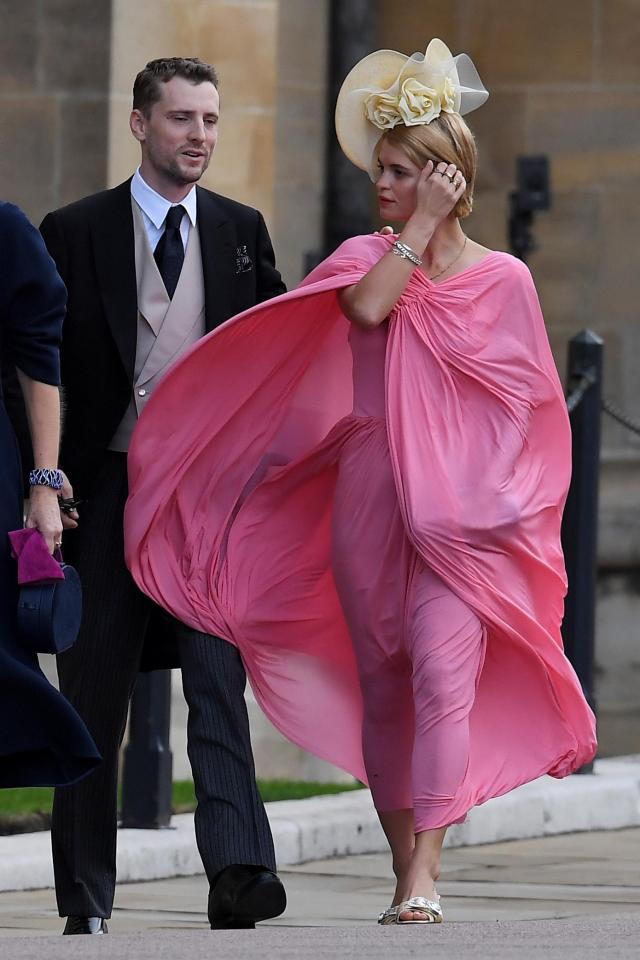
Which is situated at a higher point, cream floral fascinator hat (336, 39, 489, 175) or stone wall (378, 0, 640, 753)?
cream floral fascinator hat (336, 39, 489, 175)

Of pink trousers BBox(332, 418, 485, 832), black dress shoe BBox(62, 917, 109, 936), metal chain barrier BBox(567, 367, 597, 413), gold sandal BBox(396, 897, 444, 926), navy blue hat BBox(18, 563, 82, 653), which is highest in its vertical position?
navy blue hat BBox(18, 563, 82, 653)

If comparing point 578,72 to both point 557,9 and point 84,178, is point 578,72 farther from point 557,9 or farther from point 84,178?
point 84,178

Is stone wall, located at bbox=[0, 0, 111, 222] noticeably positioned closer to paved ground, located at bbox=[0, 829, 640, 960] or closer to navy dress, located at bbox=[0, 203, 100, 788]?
paved ground, located at bbox=[0, 829, 640, 960]

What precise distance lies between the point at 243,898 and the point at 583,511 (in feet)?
13.1

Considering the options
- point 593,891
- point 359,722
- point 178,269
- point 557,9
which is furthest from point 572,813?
point 557,9

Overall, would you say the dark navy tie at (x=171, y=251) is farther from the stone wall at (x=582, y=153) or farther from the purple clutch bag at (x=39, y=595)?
the stone wall at (x=582, y=153)

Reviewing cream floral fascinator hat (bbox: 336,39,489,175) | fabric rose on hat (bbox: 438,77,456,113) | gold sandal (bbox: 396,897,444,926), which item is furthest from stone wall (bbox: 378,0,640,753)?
gold sandal (bbox: 396,897,444,926)

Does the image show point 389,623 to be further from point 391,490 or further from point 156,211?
point 156,211

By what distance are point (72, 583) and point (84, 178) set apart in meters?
4.81

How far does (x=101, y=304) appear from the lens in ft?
18.9

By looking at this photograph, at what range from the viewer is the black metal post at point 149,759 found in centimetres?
762

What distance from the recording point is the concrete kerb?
7.13 metres

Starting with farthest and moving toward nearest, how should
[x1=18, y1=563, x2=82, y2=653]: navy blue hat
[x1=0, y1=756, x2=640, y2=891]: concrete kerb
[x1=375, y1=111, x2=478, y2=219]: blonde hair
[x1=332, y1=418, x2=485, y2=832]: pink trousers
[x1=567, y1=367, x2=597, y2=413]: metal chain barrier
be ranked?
1. [x1=567, y1=367, x2=597, y2=413]: metal chain barrier
2. [x1=0, y1=756, x2=640, y2=891]: concrete kerb
3. [x1=375, y1=111, x2=478, y2=219]: blonde hair
4. [x1=332, y1=418, x2=485, y2=832]: pink trousers
5. [x1=18, y1=563, x2=82, y2=653]: navy blue hat

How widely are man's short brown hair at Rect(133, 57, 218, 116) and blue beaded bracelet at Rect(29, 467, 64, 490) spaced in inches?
40.5
